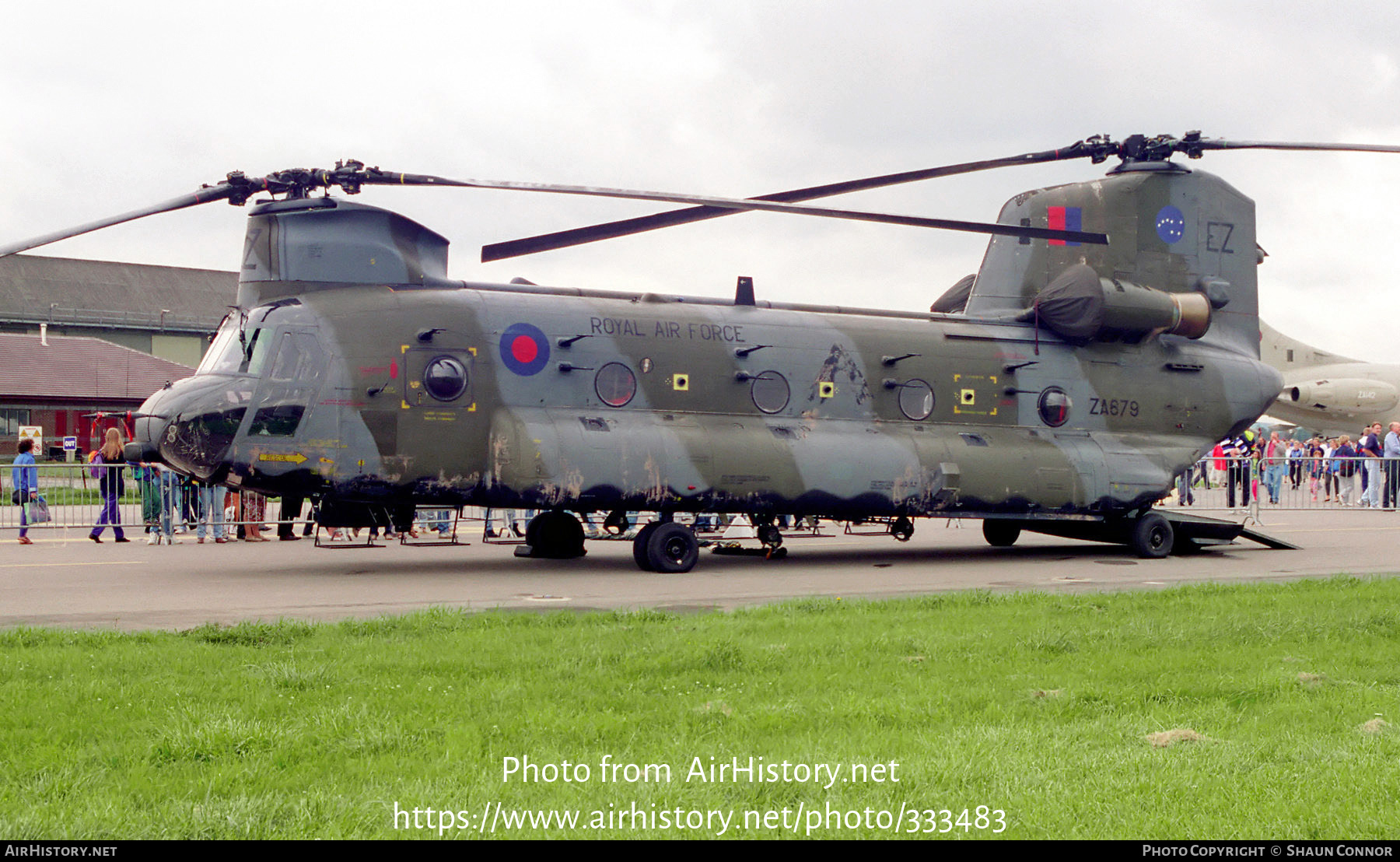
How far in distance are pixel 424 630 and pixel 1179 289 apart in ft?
45.9

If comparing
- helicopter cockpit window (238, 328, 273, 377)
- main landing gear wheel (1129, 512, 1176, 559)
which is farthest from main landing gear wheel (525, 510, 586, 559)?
main landing gear wheel (1129, 512, 1176, 559)

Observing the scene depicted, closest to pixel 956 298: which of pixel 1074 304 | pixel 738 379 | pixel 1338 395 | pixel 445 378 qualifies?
pixel 1074 304

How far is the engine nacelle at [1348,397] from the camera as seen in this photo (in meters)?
42.5

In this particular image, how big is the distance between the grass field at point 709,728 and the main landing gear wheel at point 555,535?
760 centimetres

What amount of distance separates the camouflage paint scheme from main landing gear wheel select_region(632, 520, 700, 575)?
353 mm

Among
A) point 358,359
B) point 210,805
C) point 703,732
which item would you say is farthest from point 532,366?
point 210,805

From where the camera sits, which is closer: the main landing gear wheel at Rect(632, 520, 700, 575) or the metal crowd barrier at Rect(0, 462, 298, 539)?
the main landing gear wheel at Rect(632, 520, 700, 575)

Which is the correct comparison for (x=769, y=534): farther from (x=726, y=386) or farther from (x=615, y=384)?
(x=615, y=384)

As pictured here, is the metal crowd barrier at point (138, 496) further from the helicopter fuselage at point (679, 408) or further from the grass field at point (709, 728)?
the grass field at point (709, 728)

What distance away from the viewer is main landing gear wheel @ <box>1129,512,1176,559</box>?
17.9 m

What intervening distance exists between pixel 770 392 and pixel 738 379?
19.3 inches

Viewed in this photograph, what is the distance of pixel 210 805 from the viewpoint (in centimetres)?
452

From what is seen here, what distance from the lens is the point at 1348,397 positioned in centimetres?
4253

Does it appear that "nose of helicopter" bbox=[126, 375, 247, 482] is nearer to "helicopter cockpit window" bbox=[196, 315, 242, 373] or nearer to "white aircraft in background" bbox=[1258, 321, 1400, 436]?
"helicopter cockpit window" bbox=[196, 315, 242, 373]
